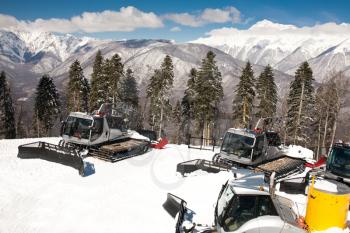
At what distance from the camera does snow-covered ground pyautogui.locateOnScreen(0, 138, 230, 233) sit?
44.4 feet

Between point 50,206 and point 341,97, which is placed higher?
point 341,97

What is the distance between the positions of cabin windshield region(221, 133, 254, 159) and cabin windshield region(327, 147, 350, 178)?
18.2ft

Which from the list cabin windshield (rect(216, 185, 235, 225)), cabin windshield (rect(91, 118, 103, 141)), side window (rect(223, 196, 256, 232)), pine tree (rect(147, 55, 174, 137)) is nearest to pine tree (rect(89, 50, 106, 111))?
pine tree (rect(147, 55, 174, 137))

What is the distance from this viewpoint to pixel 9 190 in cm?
1617

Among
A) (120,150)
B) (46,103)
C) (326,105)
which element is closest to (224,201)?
(120,150)

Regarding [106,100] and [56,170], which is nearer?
[56,170]

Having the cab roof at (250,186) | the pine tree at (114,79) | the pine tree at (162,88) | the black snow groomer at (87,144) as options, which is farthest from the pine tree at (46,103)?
the cab roof at (250,186)

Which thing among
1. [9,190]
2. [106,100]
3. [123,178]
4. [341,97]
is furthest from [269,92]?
[9,190]

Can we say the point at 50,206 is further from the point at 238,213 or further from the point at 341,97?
the point at 341,97

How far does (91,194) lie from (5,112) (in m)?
47.3

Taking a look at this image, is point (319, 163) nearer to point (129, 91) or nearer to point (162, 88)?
point (162, 88)

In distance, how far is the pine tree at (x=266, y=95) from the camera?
2080 inches

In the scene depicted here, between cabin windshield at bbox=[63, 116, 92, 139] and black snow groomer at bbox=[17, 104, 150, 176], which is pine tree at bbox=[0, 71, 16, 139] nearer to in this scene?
black snow groomer at bbox=[17, 104, 150, 176]

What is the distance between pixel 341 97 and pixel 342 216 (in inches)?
1276
